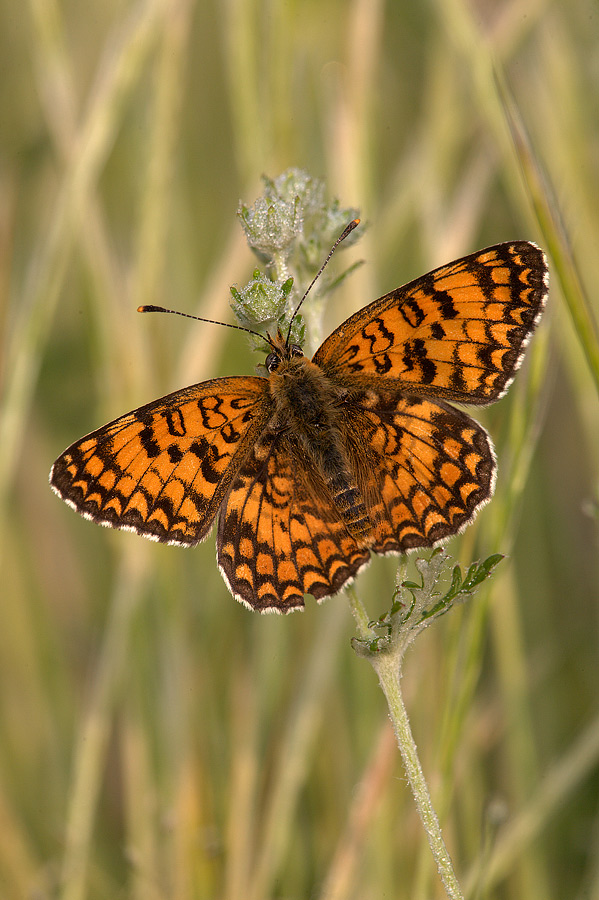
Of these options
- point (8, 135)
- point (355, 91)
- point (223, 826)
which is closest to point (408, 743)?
point (223, 826)

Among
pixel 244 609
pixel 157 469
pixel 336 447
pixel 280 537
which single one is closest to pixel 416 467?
pixel 336 447

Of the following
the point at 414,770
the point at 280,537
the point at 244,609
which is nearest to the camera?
the point at 414,770

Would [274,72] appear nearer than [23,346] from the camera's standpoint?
No

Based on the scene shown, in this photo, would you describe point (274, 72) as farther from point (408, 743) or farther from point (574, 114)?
point (408, 743)

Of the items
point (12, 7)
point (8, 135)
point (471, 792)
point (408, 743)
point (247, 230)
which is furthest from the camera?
point (12, 7)

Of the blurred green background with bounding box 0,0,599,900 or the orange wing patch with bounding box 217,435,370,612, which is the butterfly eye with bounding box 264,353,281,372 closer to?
the orange wing patch with bounding box 217,435,370,612

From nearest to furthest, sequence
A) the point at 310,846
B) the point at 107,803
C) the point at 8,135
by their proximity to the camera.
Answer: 1. the point at 310,846
2. the point at 107,803
3. the point at 8,135

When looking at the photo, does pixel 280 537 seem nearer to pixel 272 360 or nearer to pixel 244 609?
pixel 272 360

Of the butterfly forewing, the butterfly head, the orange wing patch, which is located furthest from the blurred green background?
the butterfly head
